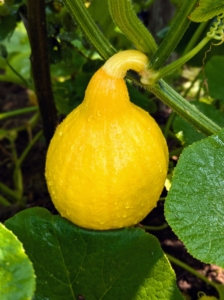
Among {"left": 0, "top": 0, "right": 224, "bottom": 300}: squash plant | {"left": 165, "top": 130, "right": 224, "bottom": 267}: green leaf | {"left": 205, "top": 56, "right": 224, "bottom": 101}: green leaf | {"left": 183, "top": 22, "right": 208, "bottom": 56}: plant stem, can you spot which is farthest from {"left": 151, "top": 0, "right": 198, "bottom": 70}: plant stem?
{"left": 183, "top": 22, "right": 208, "bottom": 56}: plant stem

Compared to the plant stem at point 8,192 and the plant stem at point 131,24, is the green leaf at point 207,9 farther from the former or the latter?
the plant stem at point 8,192

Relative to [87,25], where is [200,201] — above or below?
below

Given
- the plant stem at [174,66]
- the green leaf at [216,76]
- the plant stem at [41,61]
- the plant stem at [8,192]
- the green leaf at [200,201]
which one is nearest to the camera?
the green leaf at [200,201]

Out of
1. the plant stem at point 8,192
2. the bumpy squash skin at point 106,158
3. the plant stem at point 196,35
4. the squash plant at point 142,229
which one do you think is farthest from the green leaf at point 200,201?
the plant stem at point 8,192

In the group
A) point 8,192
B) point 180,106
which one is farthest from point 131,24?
point 8,192

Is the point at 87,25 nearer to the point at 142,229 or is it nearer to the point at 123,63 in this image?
the point at 123,63

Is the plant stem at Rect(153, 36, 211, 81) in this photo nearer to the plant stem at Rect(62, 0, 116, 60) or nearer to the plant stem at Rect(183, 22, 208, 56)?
the plant stem at Rect(62, 0, 116, 60)
